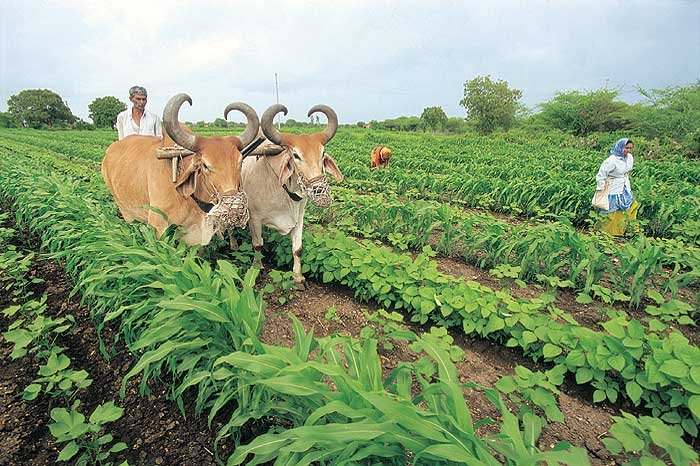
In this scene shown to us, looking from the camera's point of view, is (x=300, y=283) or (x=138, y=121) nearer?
(x=300, y=283)

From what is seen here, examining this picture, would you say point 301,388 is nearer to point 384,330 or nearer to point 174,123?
point 384,330

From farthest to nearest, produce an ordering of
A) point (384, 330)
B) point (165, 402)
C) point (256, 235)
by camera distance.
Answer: point (256, 235) < point (384, 330) < point (165, 402)

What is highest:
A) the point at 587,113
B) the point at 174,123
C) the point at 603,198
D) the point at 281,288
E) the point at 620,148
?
the point at 587,113

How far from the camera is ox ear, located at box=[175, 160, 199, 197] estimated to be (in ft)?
10.3

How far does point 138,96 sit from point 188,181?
2724 millimetres

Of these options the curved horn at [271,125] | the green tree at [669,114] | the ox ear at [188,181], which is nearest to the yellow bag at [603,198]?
the curved horn at [271,125]

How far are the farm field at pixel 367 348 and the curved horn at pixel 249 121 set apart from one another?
3.75 ft

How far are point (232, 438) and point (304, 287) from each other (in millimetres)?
2007

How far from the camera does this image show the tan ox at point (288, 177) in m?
3.46

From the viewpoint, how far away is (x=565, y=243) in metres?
4.16

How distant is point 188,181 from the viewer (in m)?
3.25

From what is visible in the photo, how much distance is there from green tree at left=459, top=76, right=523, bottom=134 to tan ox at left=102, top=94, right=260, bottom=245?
47491 mm

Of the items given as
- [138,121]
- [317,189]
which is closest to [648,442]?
[317,189]

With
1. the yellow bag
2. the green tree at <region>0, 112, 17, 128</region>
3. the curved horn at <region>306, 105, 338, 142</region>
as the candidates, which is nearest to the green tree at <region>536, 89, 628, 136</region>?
the yellow bag
